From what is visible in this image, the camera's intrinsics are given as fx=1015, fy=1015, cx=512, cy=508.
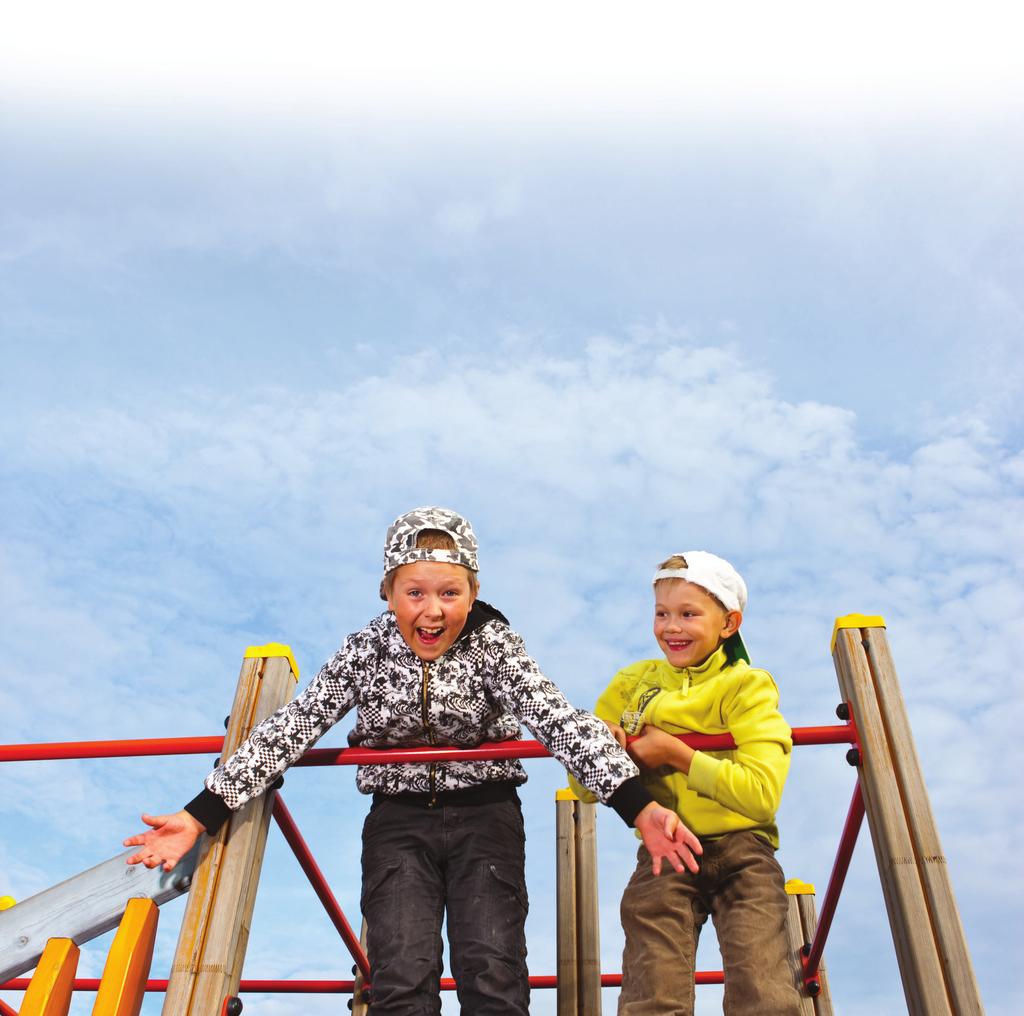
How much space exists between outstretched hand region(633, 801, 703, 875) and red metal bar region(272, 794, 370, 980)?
3.20 feet

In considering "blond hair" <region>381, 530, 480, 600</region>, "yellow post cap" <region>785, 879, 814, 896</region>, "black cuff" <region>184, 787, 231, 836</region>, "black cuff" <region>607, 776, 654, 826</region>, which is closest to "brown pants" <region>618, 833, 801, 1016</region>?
"black cuff" <region>607, 776, 654, 826</region>

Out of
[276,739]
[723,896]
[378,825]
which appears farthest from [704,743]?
[276,739]

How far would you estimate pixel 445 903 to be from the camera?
255cm

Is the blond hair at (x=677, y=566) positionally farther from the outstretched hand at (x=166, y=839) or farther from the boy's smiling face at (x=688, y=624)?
the outstretched hand at (x=166, y=839)

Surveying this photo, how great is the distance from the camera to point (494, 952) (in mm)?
2365

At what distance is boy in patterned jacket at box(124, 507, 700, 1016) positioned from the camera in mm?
2342

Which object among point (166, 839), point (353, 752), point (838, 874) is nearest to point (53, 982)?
point (166, 839)

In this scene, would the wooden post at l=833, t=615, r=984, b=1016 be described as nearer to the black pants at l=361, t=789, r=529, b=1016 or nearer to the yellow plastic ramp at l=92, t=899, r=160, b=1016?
the black pants at l=361, t=789, r=529, b=1016

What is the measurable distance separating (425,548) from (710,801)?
0.96 metres

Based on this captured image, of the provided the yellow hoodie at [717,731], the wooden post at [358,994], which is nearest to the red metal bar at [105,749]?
the yellow hoodie at [717,731]

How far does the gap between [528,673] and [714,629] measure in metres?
0.57

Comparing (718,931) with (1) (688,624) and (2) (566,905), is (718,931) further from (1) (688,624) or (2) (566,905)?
(2) (566,905)

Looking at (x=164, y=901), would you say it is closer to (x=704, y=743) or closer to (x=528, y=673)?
(x=528, y=673)

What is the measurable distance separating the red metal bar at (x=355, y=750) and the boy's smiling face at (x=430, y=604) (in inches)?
11.2
